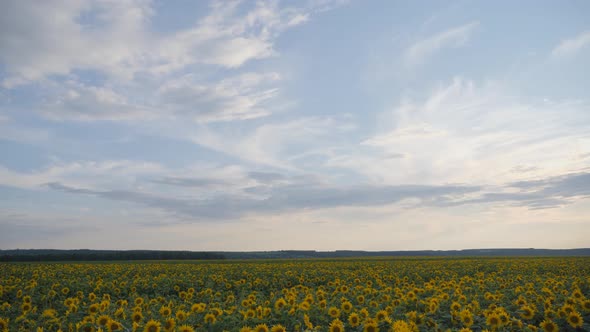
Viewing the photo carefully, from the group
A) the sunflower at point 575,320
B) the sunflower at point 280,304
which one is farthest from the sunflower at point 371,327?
the sunflower at point 575,320

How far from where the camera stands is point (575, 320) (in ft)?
24.5

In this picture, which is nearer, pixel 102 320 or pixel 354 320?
pixel 102 320

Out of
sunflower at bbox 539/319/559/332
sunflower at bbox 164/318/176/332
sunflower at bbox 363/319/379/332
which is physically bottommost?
sunflower at bbox 539/319/559/332

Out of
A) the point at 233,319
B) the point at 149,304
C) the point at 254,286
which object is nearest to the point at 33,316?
the point at 149,304

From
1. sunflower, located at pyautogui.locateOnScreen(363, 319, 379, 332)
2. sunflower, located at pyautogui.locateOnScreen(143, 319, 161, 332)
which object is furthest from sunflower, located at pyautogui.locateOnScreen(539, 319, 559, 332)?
sunflower, located at pyautogui.locateOnScreen(143, 319, 161, 332)

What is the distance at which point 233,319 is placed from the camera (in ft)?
23.8

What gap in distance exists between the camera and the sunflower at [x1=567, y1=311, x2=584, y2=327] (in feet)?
24.2

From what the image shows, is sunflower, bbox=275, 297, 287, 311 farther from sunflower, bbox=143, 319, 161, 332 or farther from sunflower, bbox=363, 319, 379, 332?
sunflower, bbox=143, 319, 161, 332

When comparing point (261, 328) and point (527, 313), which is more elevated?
point (261, 328)

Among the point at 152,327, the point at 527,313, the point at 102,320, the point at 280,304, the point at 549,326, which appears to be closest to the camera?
the point at 152,327

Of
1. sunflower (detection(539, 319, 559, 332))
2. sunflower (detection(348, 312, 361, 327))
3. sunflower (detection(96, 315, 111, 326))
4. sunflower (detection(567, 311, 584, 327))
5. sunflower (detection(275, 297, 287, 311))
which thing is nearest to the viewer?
sunflower (detection(96, 315, 111, 326))

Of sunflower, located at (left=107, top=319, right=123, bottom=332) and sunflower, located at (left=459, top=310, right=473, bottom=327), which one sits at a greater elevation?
sunflower, located at (left=107, top=319, right=123, bottom=332)

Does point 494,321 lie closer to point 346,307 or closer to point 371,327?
point 371,327

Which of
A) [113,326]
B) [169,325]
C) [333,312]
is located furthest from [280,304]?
[113,326]
